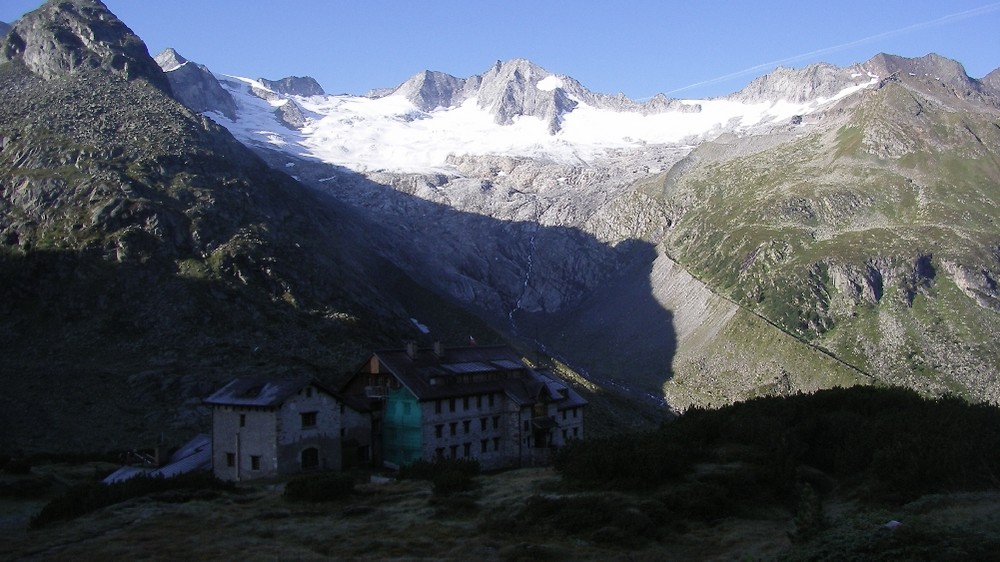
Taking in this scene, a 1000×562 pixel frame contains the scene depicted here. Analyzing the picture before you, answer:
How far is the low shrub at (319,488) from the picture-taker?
42.7m

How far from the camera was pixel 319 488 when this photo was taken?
140ft

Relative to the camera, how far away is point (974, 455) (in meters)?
36.4

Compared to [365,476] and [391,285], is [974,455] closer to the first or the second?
[365,476]

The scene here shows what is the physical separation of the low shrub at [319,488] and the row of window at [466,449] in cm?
1819

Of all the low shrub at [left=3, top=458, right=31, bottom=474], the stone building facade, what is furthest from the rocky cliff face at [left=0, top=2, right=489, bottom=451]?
the stone building facade

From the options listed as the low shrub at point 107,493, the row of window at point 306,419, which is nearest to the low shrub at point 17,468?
the low shrub at point 107,493

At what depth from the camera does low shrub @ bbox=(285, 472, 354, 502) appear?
42.7 meters

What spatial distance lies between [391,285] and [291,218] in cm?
2435

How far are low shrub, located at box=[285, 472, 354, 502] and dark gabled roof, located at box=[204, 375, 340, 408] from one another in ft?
39.4

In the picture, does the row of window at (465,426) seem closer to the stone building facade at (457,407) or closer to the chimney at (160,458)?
the stone building facade at (457,407)

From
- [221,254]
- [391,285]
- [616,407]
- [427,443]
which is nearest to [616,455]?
[427,443]

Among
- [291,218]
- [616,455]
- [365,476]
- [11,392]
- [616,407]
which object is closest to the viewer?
[616,455]

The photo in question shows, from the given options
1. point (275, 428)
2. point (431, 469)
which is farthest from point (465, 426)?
point (275, 428)

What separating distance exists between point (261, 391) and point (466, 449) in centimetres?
1679
